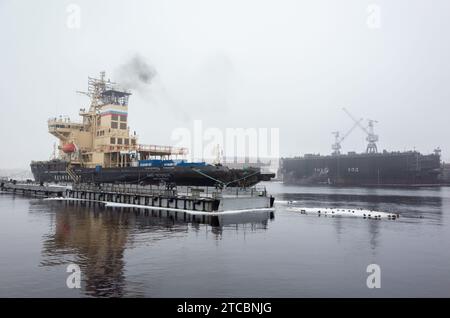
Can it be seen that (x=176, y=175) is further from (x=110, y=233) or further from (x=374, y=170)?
(x=374, y=170)

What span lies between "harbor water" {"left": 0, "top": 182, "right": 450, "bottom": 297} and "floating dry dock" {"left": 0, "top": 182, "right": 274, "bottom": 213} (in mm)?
4688

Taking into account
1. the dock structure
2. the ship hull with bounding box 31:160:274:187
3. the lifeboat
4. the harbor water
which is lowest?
the harbor water

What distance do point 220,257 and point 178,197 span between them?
81.9 feet

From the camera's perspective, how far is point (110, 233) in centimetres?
3112

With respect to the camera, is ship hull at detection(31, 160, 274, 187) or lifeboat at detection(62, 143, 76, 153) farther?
lifeboat at detection(62, 143, 76, 153)

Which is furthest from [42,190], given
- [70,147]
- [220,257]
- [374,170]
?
[374,170]

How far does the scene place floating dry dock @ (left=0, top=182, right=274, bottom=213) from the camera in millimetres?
44812

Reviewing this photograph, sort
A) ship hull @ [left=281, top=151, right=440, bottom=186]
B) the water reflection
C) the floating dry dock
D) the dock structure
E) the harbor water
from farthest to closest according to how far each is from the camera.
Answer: ship hull @ [left=281, top=151, right=440, bottom=186], the dock structure, the floating dry dock, the water reflection, the harbor water

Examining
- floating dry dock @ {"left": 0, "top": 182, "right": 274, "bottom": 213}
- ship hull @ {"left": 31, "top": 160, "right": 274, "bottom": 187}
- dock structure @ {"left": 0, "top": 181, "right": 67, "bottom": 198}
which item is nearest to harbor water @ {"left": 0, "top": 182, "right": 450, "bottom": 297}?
floating dry dock @ {"left": 0, "top": 182, "right": 274, "bottom": 213}

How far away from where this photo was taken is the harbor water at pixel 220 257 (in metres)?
16.9

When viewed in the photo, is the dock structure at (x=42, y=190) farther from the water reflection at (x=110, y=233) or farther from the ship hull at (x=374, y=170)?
the ship hull at (x=374, y=170)

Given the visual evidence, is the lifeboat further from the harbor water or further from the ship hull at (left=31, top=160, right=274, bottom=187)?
the harbor water

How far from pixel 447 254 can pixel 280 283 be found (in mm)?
15246

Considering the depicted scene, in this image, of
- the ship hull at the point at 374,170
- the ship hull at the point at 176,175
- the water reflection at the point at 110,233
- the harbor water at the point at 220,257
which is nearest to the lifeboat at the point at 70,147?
the ship hull at the point at 176,175
